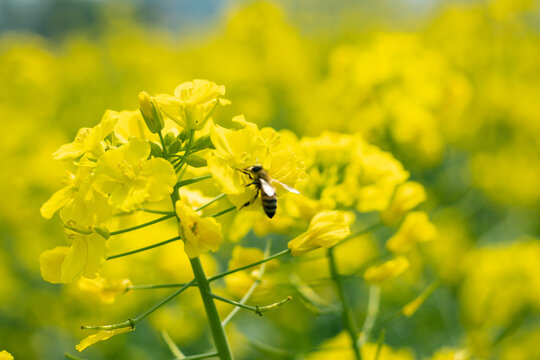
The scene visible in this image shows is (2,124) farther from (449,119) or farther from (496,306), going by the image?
(496,306)

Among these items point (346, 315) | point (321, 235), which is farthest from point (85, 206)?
point (346, 315)

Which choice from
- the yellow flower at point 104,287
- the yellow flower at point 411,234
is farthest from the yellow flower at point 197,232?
the yellow flower at point 411,234

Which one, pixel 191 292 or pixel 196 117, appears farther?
pixel 191 292

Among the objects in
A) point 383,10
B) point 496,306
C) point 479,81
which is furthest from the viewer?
point 383,10

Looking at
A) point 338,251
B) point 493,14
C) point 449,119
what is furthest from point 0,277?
point 493,14

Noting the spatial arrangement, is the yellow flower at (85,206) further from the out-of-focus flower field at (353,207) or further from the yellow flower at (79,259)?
the out-of-focus flower field at (353,207)

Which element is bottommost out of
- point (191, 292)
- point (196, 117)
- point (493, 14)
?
point (191, 292)

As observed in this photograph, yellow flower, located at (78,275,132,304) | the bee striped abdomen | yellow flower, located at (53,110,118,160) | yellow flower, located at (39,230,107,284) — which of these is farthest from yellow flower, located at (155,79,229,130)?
yellow flower, located at (78,275,132,304)
